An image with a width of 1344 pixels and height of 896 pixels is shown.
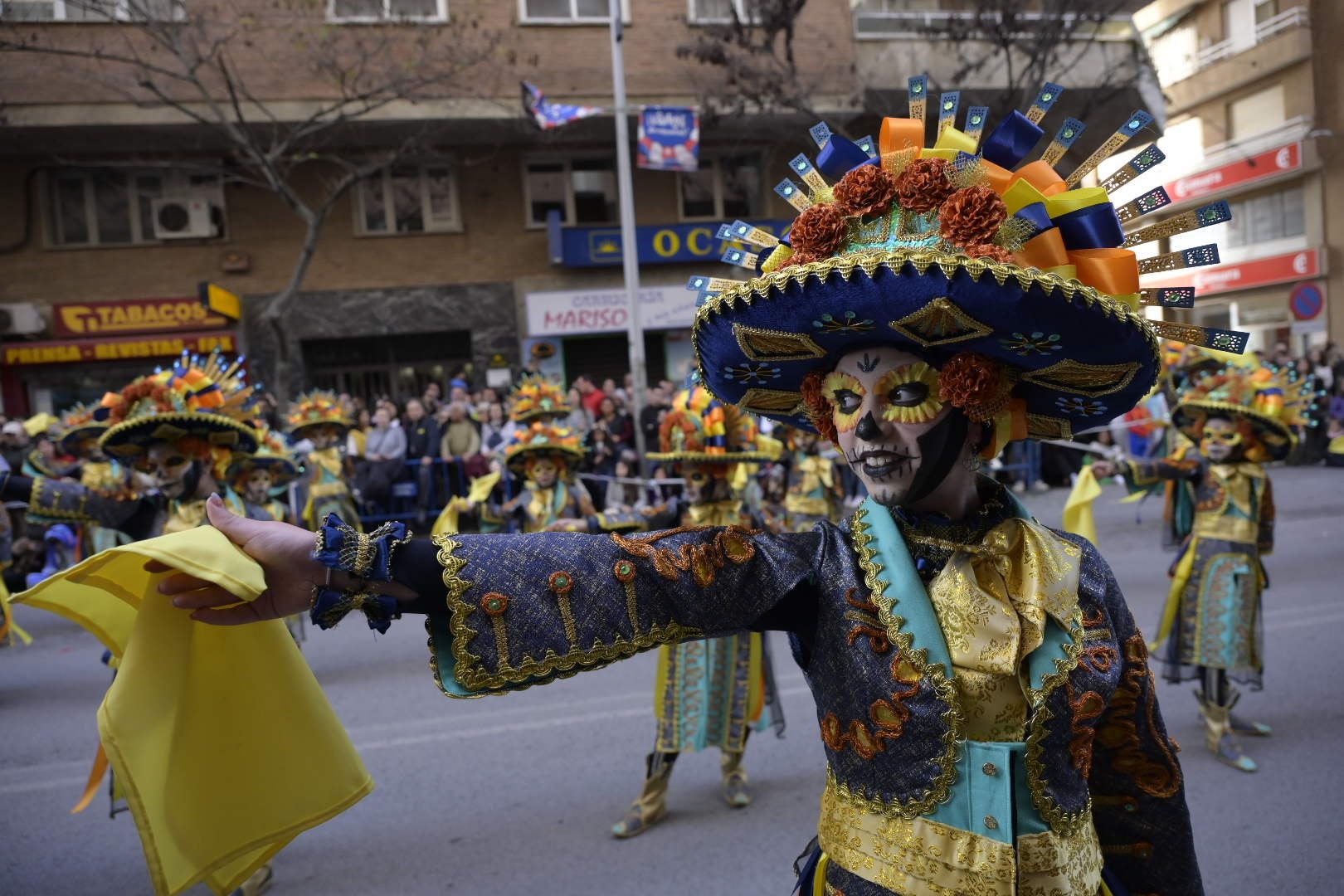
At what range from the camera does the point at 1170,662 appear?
5488 millimetres

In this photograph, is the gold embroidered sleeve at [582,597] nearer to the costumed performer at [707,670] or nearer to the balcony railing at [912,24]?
the costumed performer at [707,670]

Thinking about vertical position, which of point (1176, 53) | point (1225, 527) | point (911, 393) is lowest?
point (1225, 527)

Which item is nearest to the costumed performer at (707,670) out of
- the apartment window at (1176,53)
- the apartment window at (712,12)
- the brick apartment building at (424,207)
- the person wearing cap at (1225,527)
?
the person wearing cap at (1225,527)

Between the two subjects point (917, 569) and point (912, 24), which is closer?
point (917, 569)

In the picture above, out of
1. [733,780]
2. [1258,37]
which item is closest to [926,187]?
[733,780]

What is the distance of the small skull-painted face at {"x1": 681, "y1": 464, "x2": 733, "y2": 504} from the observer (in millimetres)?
5234

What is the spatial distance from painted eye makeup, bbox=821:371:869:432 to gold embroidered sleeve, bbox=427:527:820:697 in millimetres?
297

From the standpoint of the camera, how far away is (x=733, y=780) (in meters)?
4.95

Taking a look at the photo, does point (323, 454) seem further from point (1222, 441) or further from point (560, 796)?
point (1222, 441)

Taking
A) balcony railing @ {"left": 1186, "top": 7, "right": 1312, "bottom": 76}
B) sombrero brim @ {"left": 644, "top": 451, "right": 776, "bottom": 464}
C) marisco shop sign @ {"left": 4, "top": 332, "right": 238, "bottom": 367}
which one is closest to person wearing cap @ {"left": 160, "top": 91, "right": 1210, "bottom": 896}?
sombrero brim @ {"left": 644, "top": 451, "right": 776, "bottom": 464}

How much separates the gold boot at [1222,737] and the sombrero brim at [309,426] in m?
8.78

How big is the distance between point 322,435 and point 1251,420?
8918mm

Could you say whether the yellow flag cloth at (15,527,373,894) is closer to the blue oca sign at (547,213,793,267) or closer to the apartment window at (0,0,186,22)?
the apartment window at (0,0,186,22)

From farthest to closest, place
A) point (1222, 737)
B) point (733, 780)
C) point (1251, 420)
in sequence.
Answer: point (1251, 420) < point (1222, 737) < point (733, 780)
